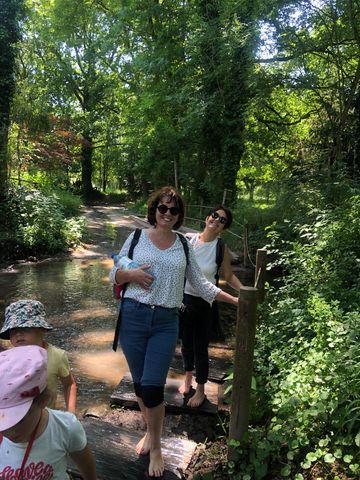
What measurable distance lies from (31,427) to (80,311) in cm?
608

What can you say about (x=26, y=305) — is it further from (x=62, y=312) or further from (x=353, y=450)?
(x=62, y=312)

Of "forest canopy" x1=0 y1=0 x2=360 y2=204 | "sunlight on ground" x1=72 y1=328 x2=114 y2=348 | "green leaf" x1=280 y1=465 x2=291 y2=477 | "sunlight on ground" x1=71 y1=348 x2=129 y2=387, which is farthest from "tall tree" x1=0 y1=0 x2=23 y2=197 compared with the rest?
"green leaf" x1=280 y1=465 x2=291 y2=477

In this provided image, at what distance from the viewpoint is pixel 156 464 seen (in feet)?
9.21

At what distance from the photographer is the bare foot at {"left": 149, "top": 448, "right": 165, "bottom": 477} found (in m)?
2.78

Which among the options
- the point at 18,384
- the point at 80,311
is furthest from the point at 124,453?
the point at 80,311

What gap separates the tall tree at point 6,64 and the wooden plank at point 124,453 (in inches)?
418

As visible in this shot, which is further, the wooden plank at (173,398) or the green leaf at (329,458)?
the wooden plank at (173,398)

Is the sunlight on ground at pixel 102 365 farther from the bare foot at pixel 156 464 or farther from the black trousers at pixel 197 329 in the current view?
the bare foot at pixel 156 464

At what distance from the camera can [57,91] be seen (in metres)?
28.5

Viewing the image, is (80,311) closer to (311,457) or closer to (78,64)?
(311,457)

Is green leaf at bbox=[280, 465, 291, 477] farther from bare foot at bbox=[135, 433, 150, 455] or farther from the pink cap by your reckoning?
the pink cap

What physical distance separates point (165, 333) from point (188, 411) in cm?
160

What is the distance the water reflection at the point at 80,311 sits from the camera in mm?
4906

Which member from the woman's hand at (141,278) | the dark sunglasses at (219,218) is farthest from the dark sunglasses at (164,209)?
the dark sunglasses at (219,218)
